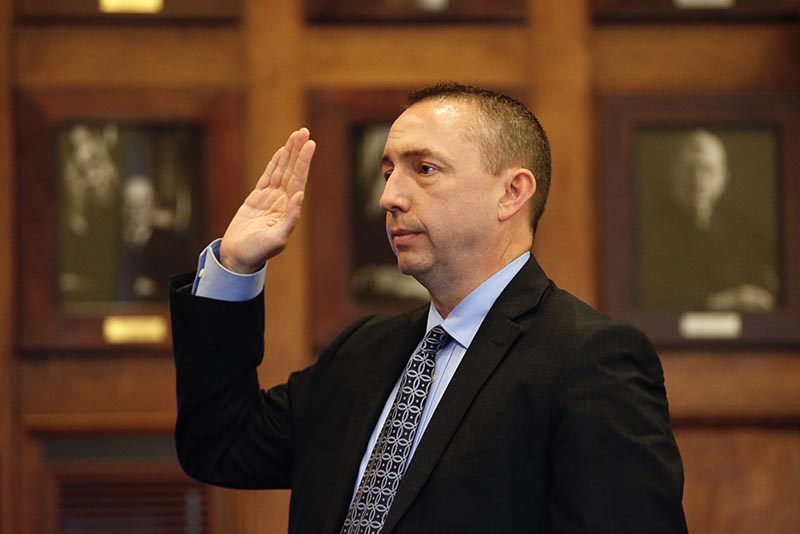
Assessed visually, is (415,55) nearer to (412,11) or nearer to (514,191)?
(412,11)

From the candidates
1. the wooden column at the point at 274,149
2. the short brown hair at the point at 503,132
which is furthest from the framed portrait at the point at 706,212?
the short brown hair at the point at 503,132

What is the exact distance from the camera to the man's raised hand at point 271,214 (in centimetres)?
184

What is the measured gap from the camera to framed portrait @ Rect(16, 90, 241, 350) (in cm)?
305

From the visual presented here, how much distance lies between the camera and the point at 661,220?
3154 millimetres

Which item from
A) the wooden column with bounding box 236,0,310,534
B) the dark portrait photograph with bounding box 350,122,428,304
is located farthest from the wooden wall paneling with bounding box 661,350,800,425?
the wooden column with bounding box 236,0,310,534

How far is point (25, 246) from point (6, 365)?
1.00ft

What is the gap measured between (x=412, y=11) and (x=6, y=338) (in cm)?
134

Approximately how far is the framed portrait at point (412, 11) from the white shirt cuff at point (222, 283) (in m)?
1.41

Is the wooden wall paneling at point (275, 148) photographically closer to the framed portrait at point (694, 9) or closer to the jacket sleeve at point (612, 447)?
the framed portrait at point (694, 9)

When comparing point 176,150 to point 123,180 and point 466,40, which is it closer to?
point 123,180

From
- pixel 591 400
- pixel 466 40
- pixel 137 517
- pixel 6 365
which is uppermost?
pixel 466 40

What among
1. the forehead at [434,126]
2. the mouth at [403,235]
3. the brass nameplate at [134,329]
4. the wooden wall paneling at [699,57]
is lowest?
the brass nameplate at [134,329]

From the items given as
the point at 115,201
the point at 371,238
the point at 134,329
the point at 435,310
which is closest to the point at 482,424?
the point at 435,310

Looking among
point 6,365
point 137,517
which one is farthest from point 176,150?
point 137,517
